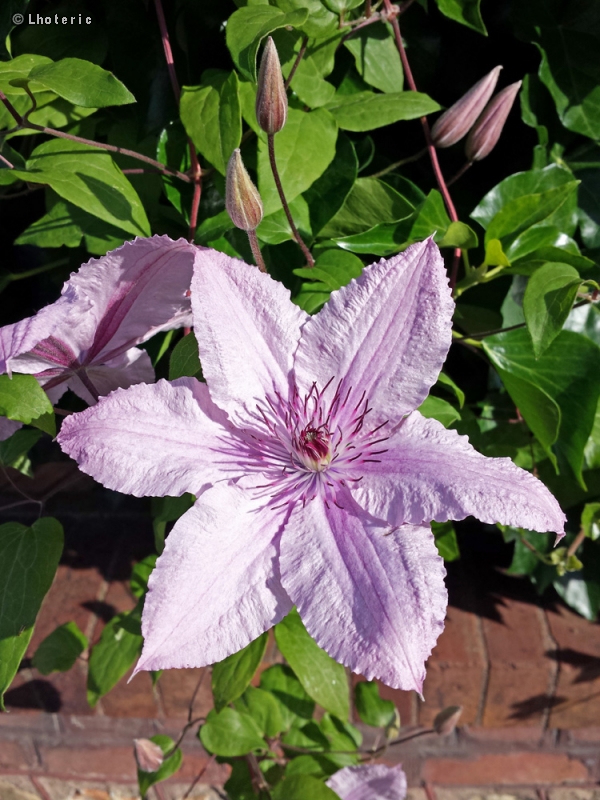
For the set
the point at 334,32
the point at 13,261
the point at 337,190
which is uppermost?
the point at 334,32

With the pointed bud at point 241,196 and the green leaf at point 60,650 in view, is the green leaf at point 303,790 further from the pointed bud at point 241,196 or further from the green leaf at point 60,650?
the pointed bud at point 241,196

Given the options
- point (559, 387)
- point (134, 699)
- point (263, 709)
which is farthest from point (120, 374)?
point (134, 699)

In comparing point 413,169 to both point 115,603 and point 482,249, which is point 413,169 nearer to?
point 482,249

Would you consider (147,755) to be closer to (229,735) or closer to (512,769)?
(229,735)

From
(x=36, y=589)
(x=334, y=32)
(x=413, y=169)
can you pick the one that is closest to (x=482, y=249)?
(x=413, y=169)

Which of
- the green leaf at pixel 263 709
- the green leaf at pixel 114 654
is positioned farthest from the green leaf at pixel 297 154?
the green leaf at pixel 263 709

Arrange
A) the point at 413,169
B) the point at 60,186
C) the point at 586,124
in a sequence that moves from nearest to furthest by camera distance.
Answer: the point at 60,186, the point at 586,124, the point at 413,169
